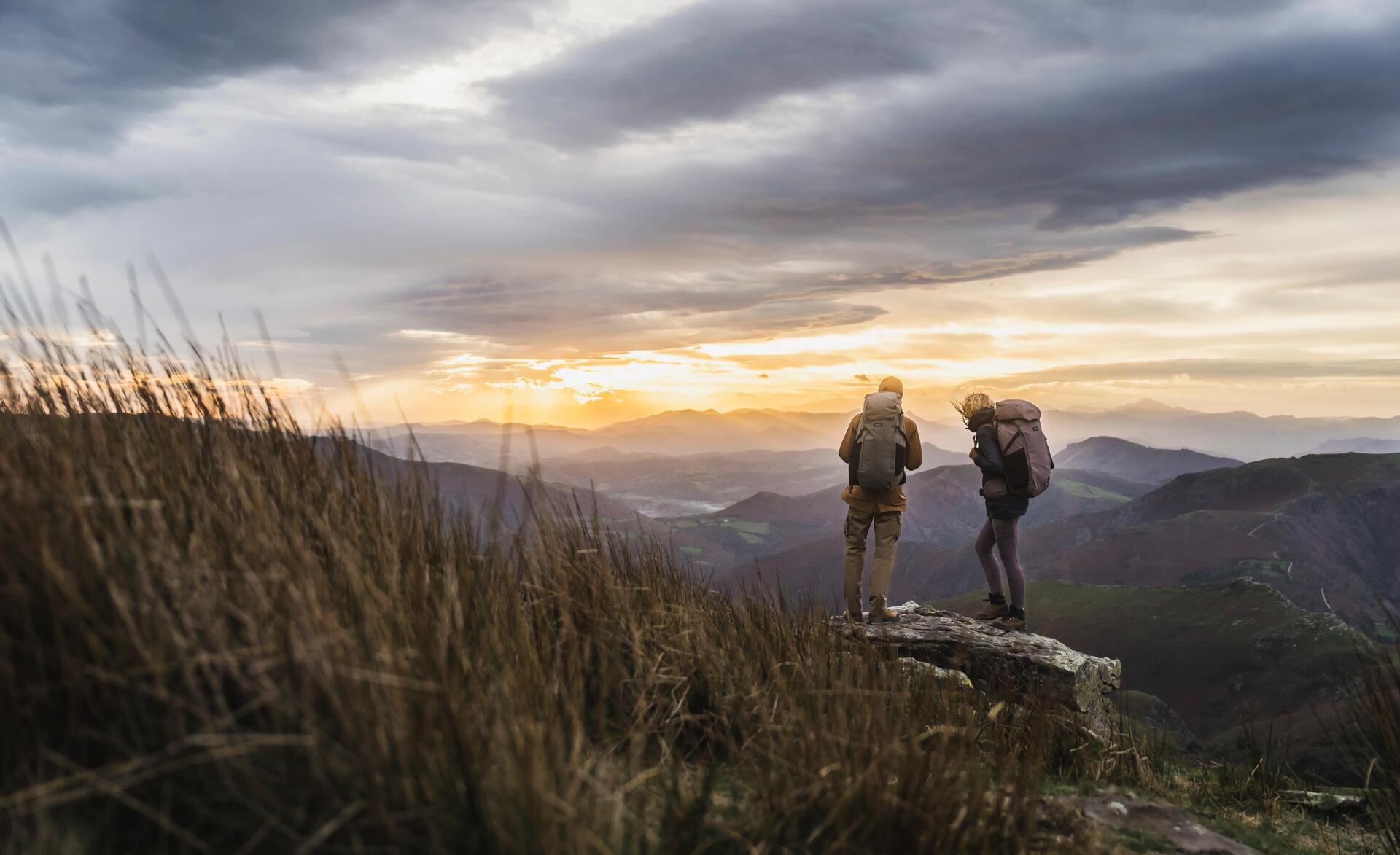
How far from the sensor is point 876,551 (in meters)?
8.00

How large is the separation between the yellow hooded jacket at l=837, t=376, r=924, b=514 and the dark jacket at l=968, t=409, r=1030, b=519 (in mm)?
664

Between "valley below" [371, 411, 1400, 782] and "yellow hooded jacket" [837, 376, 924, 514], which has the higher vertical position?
"yellow hooded jacket" [837, 376, 924, 514]

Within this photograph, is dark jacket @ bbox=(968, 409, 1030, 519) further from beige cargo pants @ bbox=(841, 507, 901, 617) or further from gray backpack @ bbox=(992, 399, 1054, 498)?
beige cargo pants @ bbox=(841, 507, 901, 617)

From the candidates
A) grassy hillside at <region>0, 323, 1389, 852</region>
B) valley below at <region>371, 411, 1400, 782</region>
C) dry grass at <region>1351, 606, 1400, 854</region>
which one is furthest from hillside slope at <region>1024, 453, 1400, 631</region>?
grassy hillside at <region>0, 323, 1389, 852</region>

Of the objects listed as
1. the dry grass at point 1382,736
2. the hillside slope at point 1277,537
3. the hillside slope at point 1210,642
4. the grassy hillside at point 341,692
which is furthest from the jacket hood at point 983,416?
the hillside slope at point 1277,537

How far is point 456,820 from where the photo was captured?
2.09 metres

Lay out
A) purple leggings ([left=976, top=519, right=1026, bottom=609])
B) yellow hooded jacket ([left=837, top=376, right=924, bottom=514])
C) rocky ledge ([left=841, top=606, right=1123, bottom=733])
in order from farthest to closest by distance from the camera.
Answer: purple leggings ([left=976, top=519, right=1026, bottom=609])
yellow hooded jacket ([left=837, top=376, right=924, bottom=514])
rocky ledge ([left=841, top=606, right=1123, bottom=733])

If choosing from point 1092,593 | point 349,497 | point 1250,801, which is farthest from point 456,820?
point 1092,593

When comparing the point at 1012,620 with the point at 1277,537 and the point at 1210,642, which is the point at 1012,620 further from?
the point at 1277,537

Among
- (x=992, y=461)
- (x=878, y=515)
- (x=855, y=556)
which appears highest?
(x=992, y=461)

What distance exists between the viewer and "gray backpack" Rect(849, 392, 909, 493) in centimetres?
741

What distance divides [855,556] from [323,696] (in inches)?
262

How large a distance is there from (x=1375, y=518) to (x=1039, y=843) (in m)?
168

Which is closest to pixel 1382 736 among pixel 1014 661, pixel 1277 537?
pixel 1014 661
